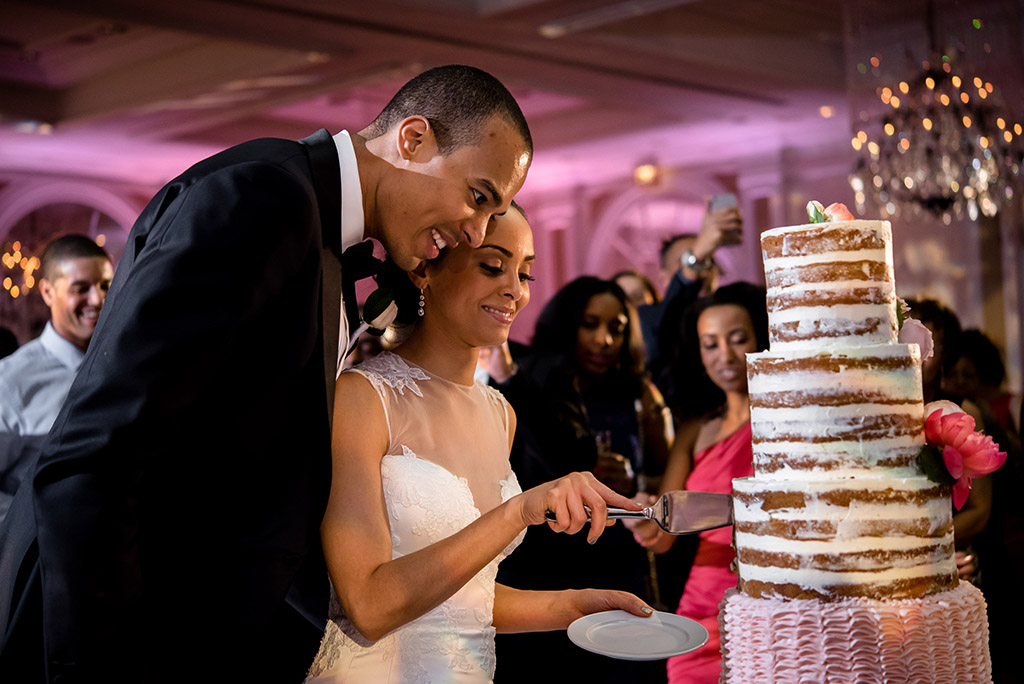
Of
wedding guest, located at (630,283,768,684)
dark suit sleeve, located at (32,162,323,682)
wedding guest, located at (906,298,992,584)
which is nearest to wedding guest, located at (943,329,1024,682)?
wedding guest, located at (906,298,992,584)

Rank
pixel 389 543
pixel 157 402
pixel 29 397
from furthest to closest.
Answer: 1. pixel 29 397
2. pixel 389 543
3. pixel 157 402

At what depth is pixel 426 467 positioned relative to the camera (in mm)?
2152

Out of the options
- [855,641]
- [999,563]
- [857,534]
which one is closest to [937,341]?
[999,563]

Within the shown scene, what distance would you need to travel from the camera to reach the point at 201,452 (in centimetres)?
167

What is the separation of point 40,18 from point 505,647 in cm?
659

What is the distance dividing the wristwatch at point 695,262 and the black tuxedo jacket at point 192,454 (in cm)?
362

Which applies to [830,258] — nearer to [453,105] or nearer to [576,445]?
[453,105]

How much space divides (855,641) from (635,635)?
0.46 metres

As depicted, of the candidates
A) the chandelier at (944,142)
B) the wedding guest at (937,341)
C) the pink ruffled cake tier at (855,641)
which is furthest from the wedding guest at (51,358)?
the chandelier at (944,142)

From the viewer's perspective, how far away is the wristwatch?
206 inches

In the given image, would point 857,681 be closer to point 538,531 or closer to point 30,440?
point 538,531

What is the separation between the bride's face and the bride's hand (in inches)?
21.6

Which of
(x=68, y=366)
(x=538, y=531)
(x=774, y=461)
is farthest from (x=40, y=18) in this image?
(x=774, y=461)

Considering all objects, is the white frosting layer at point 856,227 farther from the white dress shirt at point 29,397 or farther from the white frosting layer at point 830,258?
the white dress shirt at point 29,397
